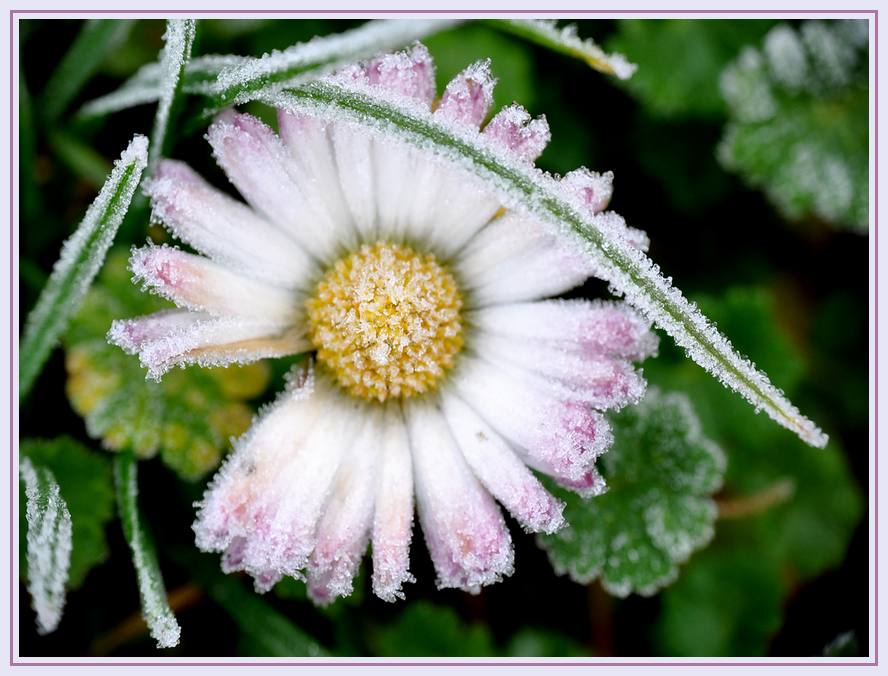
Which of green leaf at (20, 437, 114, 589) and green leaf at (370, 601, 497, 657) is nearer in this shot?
green leaf at (20, 437, 114, 589)

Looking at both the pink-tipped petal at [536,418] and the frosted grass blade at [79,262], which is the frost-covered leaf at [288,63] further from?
the pink-tipped petal at [536,418]

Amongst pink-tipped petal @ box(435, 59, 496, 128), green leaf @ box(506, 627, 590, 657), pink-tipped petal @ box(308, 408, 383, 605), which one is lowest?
green leaf @ box(506, 627, 590, 657)

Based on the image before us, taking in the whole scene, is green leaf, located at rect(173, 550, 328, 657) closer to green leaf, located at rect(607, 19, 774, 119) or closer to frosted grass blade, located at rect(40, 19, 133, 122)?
frosted grass blade, located at rect(40, 19, 133, 122)

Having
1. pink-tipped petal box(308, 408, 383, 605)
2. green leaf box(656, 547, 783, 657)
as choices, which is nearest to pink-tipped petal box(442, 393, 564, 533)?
pink-tipped petal box(308, 408, 383, 605)

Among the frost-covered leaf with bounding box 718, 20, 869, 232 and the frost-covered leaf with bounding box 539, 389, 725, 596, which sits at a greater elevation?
the frost-covered leaf with bounding box 718, 20, 869, 232

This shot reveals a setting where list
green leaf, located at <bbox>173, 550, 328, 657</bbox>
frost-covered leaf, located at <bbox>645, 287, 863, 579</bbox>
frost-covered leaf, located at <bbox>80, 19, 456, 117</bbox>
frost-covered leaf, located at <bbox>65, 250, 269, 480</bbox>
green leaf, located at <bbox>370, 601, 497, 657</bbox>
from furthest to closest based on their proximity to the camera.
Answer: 1. frost-covered leaf, located at <bbox>645, 287, 863, 579</bbox>
2. green leaf, located at <bbox>370, 601, 497, 657</bbox>
3. green leaf, located at <bbox>173, 550, 328, 657</bbox>
4. frost-covered leaf, located at <bbox>65, 250, 269, 480</bbox>
5. frost-covered leaf, located at <bbox>80, 19, 456, 117</bbox>

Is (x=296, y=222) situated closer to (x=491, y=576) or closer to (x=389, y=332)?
(x=389, y=332)

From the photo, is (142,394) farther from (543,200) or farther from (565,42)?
(565,42)

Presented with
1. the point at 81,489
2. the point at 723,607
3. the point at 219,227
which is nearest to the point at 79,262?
the point at 219,227
